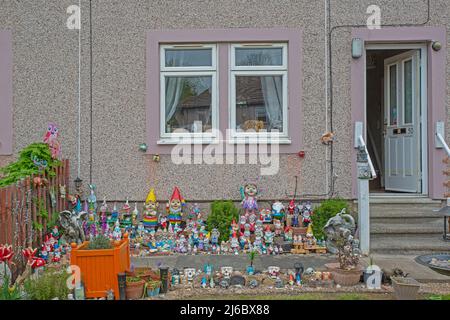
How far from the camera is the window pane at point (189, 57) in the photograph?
7562 mm

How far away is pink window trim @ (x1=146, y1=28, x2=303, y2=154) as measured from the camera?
7367 millimetres

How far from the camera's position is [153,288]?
4754 mm

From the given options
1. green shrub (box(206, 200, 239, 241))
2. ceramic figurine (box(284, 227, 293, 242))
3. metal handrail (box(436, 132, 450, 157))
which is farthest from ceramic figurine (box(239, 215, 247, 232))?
metal handrail (box(436, 132, 450, 157))

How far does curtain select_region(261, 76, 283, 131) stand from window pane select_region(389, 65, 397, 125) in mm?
2314

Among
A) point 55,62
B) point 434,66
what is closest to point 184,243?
point 55,62

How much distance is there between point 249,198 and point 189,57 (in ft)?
7.92

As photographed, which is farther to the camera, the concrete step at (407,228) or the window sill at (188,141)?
the window sill at (188,141)

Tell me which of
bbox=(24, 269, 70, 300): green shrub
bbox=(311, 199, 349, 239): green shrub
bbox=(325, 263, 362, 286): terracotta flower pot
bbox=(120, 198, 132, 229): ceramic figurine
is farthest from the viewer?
bbox=(120, 198, 132, 229): ceramic figurine

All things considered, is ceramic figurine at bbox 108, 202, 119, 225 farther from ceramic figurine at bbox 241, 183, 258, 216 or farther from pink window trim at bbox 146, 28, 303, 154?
ceramic figurine at bbox 241, 183, 258, 216

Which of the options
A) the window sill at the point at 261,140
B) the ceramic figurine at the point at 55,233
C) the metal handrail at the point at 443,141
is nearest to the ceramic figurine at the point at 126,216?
the ceramic figurine at the point at 55,233

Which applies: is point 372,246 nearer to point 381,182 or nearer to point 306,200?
point 306,200

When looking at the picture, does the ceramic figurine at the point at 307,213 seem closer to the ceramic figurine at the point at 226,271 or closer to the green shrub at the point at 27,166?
the ceramic figurine at the point at 226,271

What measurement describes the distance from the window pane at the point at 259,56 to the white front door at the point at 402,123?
7.35 ft
